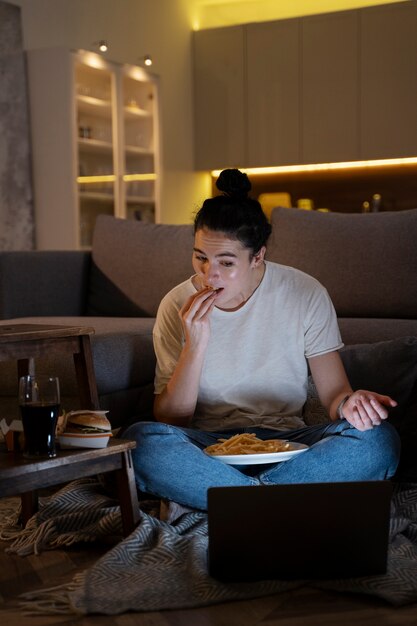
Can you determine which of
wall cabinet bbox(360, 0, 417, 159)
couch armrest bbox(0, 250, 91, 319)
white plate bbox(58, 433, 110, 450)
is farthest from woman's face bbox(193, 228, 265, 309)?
wall cabinet bbox(360, 0, 417, 159)

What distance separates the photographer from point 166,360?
94.8 inches

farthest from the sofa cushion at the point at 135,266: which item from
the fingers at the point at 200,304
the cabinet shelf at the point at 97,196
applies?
the cabinet shelf at the point at 97,196

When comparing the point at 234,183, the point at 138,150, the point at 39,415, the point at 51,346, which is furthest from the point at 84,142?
the point at 39,415

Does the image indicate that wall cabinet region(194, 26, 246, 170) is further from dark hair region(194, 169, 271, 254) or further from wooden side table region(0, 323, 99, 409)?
wooden side table region(0, 323, 99, 409)

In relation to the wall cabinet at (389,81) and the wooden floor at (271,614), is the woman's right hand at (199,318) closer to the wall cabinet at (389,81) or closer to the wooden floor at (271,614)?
the wooden floor at (271,614)

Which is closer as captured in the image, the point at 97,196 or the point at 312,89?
the point at 97,196

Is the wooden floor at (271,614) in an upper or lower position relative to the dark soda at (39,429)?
lower

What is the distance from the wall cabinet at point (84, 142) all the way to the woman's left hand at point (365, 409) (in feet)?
13.6

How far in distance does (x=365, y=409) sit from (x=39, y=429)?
741 mm

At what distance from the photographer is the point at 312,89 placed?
7.37 m

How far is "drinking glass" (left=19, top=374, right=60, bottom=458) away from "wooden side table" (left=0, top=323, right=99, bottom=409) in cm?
13

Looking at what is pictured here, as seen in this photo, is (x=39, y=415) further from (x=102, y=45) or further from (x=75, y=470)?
(x=102, y=45)

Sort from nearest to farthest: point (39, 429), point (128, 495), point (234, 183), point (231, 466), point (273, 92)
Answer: point (39, 429) → point (128, 495) → point (231, 466) → point (234, 183) → point (273, 92)

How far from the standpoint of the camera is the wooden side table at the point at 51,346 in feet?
6.63
